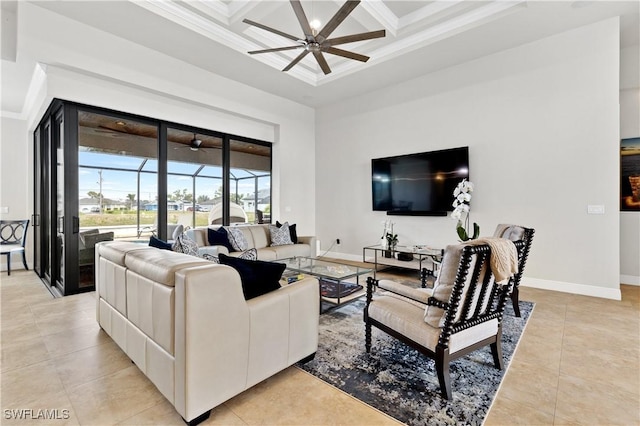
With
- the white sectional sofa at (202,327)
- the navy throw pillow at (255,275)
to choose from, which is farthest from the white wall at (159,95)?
the navy throw pillow at (255,275)

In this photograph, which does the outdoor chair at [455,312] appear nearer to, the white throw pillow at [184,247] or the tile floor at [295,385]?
the tile floor at [295,385]

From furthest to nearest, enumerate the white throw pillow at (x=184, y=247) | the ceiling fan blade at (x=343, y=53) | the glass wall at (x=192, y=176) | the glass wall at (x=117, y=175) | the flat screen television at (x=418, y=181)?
the glass wall at (x=192, y=176)
the flat screen television at (x=418, y=181)
the glass wall at (x=117, y=175)
the ceiling fan blade at (x=343, y=53)
the white throw pillow at (x=184, y=247)

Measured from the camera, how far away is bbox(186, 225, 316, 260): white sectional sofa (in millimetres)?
4703

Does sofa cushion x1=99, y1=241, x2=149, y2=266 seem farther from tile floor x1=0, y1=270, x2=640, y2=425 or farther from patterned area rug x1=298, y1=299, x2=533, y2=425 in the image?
patterned area rug x1=298, y1=299, x2=533, y2=425

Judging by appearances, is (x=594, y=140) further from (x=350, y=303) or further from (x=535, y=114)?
(x=350, y=303)

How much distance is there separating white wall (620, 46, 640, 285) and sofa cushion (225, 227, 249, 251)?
565 cm

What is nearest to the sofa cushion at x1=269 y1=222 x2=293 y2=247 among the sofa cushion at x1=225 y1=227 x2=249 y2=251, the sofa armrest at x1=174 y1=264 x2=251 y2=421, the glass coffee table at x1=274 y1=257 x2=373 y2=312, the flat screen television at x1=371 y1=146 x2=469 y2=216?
the sofa cushion at x1=225 y1=227 x2=249 y2=251

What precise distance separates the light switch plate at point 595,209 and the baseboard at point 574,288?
96cm

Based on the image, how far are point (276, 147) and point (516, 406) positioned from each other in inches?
231

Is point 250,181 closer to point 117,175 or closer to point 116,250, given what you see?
point 117,175

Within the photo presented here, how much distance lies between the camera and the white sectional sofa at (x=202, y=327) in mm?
1521

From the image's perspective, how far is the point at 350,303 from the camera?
3559mm

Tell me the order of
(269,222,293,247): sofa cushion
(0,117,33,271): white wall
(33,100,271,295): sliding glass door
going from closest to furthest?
(33,100,271,295): sliding glass door → (269,222,293,247): sofa cushion → (0,117,33,271): white wall

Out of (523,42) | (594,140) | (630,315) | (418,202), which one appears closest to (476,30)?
(523,42)
